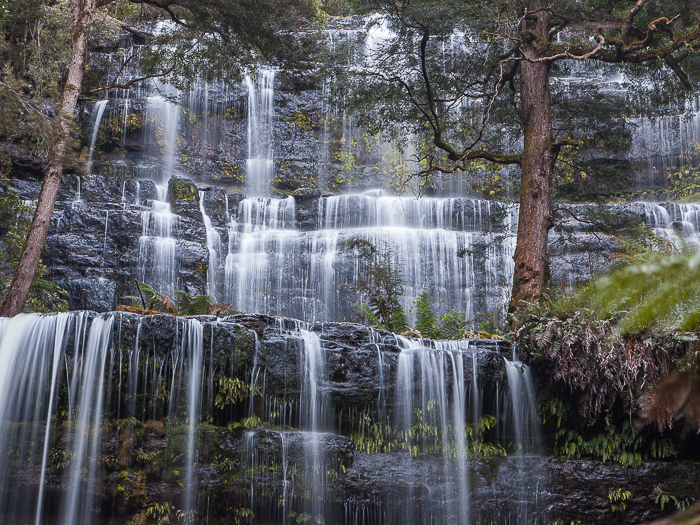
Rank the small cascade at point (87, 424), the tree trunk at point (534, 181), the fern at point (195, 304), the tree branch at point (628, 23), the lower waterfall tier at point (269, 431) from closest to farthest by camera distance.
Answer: the small cascade at point (87, 424)
the lower waterfall tier at point (269, 431)
the tree branch at point (628, 23)
the tree trunk at point (534, 181)
the fern at point (195, 304)

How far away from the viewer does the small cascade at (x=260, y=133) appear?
1862 centimetres

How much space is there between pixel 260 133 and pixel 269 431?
13967 millimetres

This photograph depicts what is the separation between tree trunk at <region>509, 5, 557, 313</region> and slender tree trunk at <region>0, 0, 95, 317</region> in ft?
24.0

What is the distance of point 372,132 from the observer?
12.0 m

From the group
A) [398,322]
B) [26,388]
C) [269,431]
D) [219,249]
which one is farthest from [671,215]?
[26,388]

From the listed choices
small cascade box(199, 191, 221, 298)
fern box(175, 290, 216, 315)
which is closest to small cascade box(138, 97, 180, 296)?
small cascade box(199, 191, 221, 298)

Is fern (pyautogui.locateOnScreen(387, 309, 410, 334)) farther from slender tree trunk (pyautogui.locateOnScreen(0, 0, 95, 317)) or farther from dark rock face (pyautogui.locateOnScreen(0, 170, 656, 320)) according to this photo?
slender tree trunk (pyautogui.locateOnScreen(0, 0, 95, 317))

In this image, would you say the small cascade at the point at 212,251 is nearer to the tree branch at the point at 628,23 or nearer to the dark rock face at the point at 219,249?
the dark rock face at the point at 219,249

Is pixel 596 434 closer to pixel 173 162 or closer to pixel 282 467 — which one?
pixel 282 467

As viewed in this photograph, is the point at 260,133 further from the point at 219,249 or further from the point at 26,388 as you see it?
the point at 26,388

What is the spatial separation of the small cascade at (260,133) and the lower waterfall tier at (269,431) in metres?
11.3

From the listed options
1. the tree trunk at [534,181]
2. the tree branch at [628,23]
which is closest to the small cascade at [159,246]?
the tree trunk at [534,181]

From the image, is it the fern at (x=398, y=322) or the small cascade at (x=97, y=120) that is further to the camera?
the small cascade at (x=97, y=120)

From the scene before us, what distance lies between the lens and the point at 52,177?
9391 millimetres
